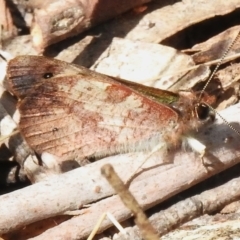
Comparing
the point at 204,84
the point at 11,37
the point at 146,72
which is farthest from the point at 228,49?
the point at 11,37

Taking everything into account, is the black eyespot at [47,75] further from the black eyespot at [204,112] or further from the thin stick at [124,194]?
the thin stick at [124,194]

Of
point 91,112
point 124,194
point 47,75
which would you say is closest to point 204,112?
point 91,112

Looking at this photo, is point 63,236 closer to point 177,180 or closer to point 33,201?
point 33,201

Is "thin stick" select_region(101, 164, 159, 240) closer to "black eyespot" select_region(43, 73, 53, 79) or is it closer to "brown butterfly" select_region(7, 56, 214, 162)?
"brown butterfly" select_region(7, 56, 214, 162)

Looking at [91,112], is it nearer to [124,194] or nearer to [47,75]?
[47,75]

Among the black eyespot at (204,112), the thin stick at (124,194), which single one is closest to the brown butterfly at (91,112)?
the black eyespot at (204,112)

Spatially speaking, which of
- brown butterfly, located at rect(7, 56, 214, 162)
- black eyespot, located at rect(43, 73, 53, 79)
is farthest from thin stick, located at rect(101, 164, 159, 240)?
black eyespot, located at rect(43, 73, 53, 79)

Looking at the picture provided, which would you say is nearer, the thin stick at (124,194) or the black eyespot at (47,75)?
the thin stick at (124,194)

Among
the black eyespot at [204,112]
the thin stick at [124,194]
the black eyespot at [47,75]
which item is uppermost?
the thin stick at [124,194]

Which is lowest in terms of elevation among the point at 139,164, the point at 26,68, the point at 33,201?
the point at 139,164
